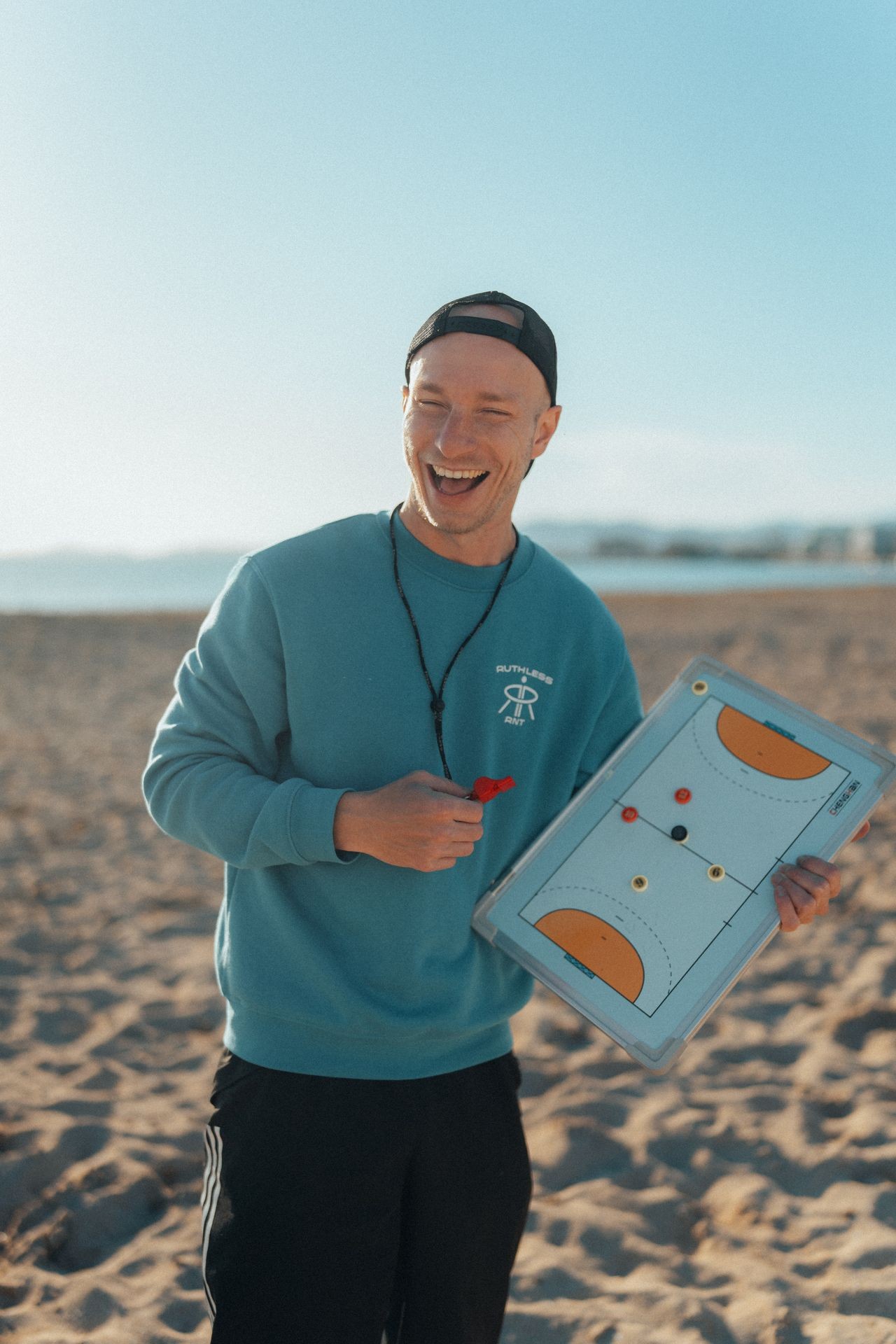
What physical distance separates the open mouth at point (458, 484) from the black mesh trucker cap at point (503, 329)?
26cm

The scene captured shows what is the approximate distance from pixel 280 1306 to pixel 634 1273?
1.37 metres

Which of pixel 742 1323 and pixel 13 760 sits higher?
pixel 742 1323

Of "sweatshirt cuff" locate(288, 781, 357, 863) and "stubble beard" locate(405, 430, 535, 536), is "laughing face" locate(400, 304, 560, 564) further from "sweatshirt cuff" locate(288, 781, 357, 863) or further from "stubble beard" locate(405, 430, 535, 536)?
"sweatshirt cuff" locate(288, 781, 357, 863)

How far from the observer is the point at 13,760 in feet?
27.1

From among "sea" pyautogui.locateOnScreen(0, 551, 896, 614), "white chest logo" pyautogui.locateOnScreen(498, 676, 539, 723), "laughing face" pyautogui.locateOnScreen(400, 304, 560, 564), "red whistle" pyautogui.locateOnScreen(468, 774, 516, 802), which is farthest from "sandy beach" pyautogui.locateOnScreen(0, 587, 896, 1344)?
"sea" pyautogui.locateOnScreen(0, 551, 896, 614)

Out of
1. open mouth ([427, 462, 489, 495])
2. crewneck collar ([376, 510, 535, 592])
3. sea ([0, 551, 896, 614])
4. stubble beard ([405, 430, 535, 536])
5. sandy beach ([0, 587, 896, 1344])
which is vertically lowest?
sea ([0, 551, 896, 614])

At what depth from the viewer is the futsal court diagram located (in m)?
1.98

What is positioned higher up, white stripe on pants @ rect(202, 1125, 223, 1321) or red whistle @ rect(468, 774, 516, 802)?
red whistle @ rect(468, 774, 516, 802)

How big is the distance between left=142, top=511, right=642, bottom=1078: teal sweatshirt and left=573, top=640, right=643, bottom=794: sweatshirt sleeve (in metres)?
0.20

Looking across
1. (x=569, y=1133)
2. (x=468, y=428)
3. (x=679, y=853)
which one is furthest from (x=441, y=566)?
(x=569, y=1133)

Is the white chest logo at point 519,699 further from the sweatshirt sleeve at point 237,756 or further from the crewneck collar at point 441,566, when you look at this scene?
the sweatshirt sleeve at point 237,756

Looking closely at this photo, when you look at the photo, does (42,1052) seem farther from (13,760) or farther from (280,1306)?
(13,760)

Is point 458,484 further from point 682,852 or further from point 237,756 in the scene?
point 682,852

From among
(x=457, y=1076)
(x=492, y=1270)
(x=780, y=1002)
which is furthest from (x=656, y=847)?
(x=780, y=1002)
